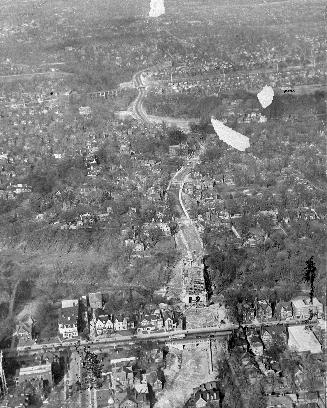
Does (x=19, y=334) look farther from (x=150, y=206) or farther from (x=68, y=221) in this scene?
(x=150, y=206)

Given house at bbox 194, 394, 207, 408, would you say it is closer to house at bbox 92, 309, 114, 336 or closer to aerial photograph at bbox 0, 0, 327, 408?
aerial photograph at bbox 0, 0, 327, 408

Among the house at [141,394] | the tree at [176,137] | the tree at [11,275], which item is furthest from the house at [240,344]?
the tree at [176,137]

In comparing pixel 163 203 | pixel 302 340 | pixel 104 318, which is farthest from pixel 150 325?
pixel 163 203

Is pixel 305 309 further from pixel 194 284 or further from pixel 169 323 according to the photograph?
pixel 169 323

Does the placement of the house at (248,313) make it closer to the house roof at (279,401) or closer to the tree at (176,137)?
the house roof at (279,401)

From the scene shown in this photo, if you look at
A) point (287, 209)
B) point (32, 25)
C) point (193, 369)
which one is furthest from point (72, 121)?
point (193, 369)

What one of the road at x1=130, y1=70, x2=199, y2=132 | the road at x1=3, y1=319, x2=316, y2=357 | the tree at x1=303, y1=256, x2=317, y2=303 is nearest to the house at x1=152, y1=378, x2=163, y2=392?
the road at x1=3, y1=319, x2=316, y2=357
